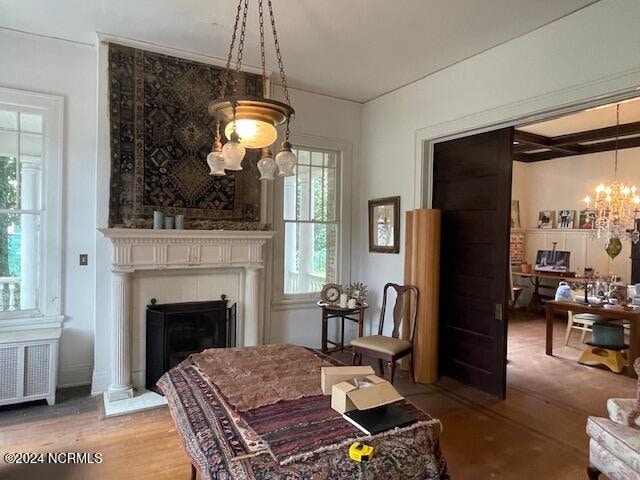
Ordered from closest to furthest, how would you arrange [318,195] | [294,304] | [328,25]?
[328,25], [294,304], [318,195]

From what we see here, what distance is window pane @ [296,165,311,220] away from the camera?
15.3ft

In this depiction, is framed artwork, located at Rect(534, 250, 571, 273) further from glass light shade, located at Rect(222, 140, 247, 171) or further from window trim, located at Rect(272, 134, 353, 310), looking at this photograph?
glass light shade, located at Rect(222, 140, 247, 171)

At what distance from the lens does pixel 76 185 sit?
3562mm

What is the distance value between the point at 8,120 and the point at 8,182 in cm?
53

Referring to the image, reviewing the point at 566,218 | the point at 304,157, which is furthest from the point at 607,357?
the point at 304,157

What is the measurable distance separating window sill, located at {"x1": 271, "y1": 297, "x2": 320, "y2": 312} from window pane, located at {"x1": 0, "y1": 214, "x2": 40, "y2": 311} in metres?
2.25

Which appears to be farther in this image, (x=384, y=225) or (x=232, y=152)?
(x=384, y=225)

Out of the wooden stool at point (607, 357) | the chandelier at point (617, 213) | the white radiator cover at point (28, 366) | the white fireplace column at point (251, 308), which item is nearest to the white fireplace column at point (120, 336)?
the white radiator cover at point (28, 366)

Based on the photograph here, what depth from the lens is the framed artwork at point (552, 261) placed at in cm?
710

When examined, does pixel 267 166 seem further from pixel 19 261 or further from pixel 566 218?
pixel 566 218

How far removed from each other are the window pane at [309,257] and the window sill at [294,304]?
0.11 m

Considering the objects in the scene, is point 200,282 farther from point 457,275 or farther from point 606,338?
point 606,338

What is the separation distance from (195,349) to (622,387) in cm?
418

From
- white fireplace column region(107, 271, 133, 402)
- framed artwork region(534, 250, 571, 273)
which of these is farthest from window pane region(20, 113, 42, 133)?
framed artwork region(534, 250, 571, 273)
